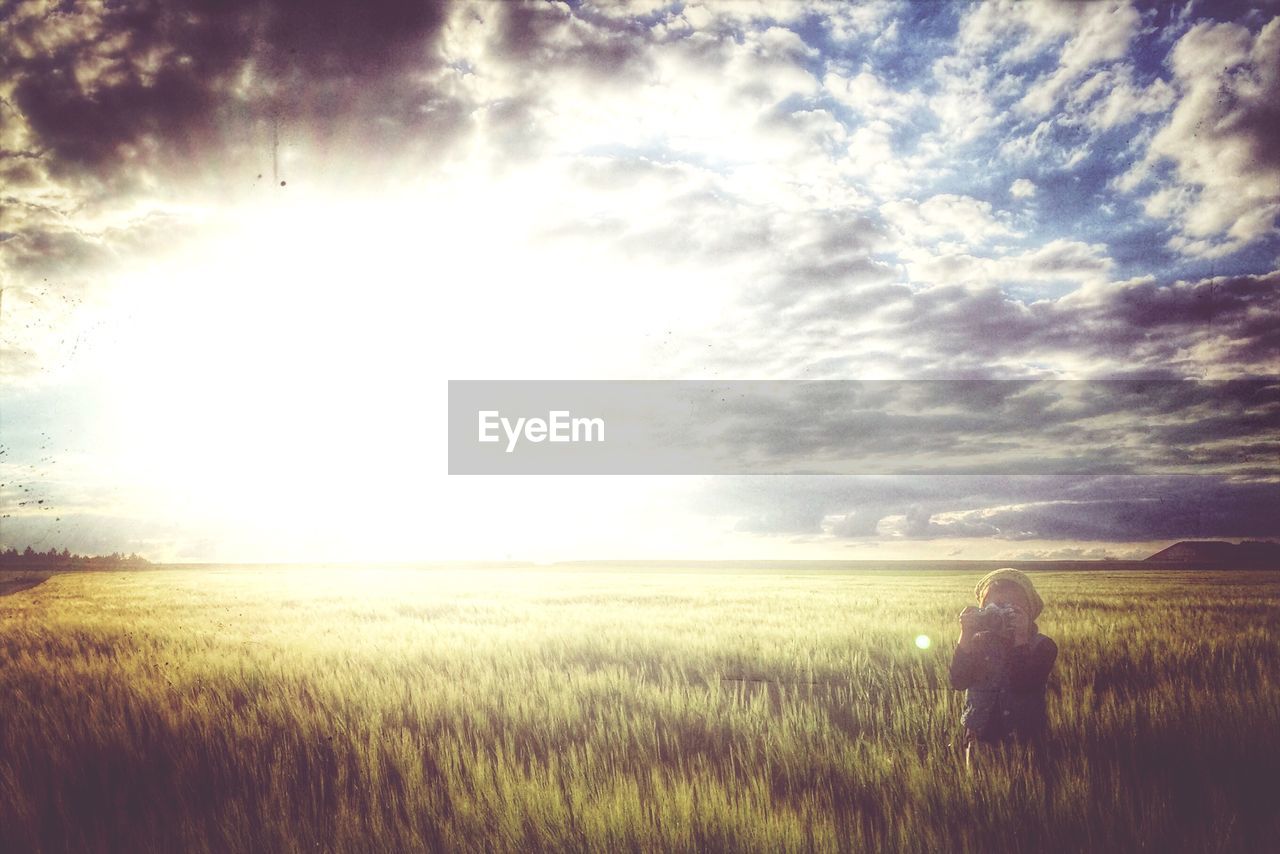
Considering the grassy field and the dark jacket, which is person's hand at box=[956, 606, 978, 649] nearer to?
the dark jacket

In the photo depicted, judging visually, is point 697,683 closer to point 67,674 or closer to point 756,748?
point 756,748

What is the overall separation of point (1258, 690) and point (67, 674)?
38.7 ft

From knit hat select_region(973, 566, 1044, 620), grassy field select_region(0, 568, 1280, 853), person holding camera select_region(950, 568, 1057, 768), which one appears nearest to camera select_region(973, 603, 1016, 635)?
person holding camera select_region(950, 568, 1057, 768)

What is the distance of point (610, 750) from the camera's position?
168 inches

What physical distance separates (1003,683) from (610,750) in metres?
2.50

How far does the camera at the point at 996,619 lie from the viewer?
3.49m

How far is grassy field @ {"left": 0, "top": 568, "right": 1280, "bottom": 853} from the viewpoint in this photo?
288cm

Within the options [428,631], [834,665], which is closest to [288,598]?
[428,631]

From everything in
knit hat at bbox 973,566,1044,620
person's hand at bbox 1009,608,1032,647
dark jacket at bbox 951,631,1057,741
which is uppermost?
knit hat at bbox 973,566,1044,620

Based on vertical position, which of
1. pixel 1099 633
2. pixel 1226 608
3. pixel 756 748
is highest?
pixel 756 748

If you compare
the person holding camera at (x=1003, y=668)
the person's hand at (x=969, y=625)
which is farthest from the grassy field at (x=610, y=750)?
the person's hand at (x=969, y=625)

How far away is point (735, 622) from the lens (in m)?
11.8

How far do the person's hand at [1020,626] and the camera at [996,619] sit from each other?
0.01 meters

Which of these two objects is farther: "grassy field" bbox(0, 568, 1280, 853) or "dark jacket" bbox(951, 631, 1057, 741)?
"dark jacket" bbox(951, 631, 1057, 741)
